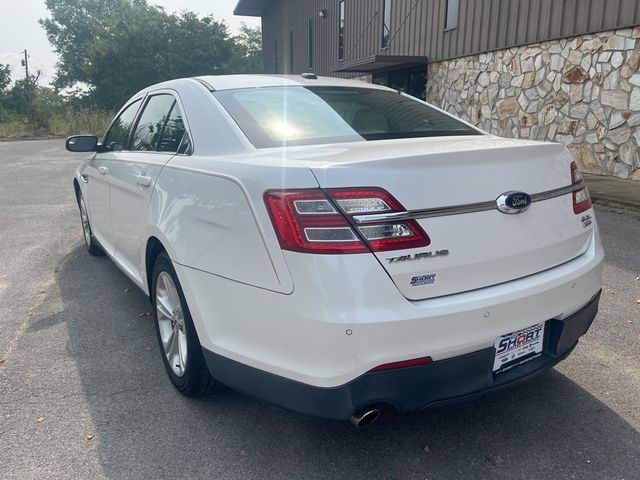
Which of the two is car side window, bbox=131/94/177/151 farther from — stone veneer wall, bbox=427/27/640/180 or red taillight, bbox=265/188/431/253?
stone veneer wall, bbox=427/27/640/180

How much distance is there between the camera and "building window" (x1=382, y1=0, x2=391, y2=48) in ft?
52.3

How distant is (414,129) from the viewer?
9.43 ft

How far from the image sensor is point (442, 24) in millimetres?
13297

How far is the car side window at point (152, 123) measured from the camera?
3.30 meters

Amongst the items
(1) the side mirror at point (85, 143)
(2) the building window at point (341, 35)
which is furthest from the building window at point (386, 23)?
(1) the side mirror at point (85, 143)

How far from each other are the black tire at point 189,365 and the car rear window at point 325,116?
0.79 m

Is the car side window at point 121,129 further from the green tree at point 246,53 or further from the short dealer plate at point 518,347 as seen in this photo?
the green tree at point 246,53

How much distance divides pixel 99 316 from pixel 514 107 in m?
9.82

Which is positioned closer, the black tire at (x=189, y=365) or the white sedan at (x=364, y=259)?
the white sedan at (x=364, y=259)

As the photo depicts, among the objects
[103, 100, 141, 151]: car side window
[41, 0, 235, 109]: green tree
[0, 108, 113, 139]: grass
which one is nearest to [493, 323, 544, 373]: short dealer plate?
[103, 100, 141, 151]: car side window

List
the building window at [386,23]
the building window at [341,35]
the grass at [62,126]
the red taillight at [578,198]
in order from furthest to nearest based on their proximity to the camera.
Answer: the grass at [62,126]
the building window at [341,35]
the building window at [386,23]
the red taillight at [578,198]

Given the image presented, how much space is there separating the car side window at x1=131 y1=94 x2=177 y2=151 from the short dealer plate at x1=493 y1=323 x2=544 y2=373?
2.24 metres

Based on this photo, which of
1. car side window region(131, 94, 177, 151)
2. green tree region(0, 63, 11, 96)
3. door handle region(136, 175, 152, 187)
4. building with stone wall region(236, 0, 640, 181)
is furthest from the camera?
green tree region(0, 63, 11, 96)

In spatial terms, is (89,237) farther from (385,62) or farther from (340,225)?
(385,62)
